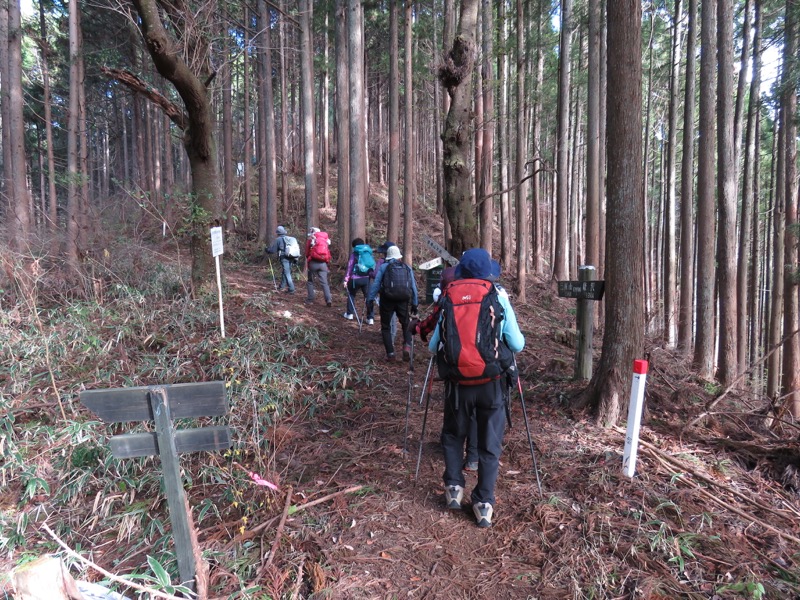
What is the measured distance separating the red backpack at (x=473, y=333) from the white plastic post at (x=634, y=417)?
1.23 meters

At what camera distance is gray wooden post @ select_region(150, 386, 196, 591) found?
263cm

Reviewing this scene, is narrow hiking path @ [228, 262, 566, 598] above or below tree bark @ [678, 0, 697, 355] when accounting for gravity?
below

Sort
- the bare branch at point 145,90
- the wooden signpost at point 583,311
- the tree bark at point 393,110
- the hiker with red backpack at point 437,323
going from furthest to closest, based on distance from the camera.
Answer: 1. the tree bark at point 393,110
2. the bare branch at point 145,90
3. the wooden signpost at point 583,311
4. the hiker with red backpack at point 437,323

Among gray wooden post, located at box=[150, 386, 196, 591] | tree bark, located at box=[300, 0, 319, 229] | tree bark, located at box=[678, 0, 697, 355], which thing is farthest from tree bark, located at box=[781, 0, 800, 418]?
tree bark, located at box=[300, 0, 319, 229]

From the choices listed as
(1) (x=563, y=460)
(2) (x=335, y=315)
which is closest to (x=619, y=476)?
(1) (x=563, y=460)

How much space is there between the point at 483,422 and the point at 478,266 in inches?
48.9

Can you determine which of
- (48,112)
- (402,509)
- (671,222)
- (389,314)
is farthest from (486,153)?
(48,112)

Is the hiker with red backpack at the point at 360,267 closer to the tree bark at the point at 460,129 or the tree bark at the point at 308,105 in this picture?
the tree bark at the point at 460,129

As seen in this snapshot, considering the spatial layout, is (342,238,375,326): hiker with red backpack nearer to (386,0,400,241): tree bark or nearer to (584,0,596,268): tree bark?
(386,0,400,241): tree bark

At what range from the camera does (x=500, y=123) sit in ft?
60.4

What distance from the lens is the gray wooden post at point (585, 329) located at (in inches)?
230

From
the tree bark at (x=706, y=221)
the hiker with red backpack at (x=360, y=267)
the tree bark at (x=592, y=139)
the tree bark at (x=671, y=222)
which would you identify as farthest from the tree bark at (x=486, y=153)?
the tree bark at (x=671, y=222)

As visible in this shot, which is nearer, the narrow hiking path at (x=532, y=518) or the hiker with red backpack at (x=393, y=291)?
the narrow hiking path at (x=532, y=518)

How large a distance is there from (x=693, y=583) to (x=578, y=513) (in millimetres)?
844
